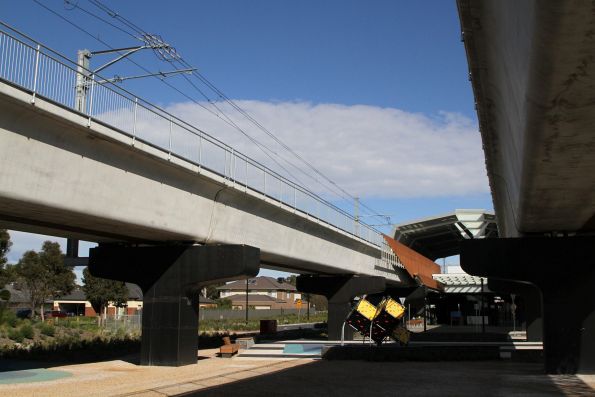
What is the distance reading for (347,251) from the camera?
130 ft

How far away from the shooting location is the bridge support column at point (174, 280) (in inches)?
871

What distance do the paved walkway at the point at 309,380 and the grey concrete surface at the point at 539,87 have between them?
520 cm

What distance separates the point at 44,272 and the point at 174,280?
155 ft

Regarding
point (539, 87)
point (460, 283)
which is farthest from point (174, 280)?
point (460, 283)

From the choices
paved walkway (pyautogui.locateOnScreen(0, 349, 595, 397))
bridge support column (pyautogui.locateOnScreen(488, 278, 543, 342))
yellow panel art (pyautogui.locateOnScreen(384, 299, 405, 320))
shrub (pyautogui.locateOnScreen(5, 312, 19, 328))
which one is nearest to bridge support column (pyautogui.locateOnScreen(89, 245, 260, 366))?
paved walkway (pyautogui.locateOnScreen(0, 349, 595, 397))

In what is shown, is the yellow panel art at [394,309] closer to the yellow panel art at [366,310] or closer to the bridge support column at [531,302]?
the yellow panel art at [366,310]

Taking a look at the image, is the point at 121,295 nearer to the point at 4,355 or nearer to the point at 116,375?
the point at 4,355

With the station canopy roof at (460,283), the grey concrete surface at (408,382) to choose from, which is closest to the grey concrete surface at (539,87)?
the grey concrete surface at (408,382)

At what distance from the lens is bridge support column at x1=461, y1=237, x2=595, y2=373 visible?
19750mm

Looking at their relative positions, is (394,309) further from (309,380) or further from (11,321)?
(11,321)

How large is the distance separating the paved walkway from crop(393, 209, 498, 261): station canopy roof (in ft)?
111

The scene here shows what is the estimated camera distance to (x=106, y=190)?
17.0m

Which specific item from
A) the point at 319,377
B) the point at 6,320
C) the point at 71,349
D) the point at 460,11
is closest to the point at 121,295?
the point at 6,320

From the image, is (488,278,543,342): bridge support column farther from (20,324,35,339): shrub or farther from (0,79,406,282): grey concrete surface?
(20,324,35,339): shrub
